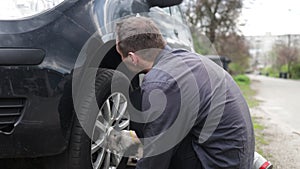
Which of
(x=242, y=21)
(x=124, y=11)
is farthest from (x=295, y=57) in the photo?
(x=124, y=11)

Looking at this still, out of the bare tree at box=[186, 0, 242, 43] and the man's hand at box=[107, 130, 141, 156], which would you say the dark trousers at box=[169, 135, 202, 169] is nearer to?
the man's hand at box=[107, 130, 141, 156]

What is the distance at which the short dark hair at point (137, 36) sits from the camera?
1818 millimetres

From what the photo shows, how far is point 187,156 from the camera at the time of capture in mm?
1859

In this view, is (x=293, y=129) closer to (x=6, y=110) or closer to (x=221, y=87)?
(x=221, y=87)

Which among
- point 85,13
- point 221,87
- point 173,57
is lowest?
point 221,87

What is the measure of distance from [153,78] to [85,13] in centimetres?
71

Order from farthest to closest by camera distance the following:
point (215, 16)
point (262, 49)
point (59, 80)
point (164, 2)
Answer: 1. point (262, 49)
2. point (215, 16)
3. point (164, 2)
4. point (59, 80)

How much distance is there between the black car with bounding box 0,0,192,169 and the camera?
1.91 meters

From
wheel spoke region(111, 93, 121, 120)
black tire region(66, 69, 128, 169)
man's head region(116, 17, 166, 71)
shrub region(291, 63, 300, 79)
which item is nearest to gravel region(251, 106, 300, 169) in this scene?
wheel spoke region(111, 93, 121, 120)

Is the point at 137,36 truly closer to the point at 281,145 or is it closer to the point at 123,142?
the point at 123,142

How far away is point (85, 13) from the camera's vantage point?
7.14ft

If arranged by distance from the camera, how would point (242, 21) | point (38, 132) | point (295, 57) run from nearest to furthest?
point (38, 132)
point (242, 21)
point (295, 57)

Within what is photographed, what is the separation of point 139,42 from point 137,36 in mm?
30

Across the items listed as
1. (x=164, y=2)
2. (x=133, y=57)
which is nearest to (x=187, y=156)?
(x=133, y=57)
